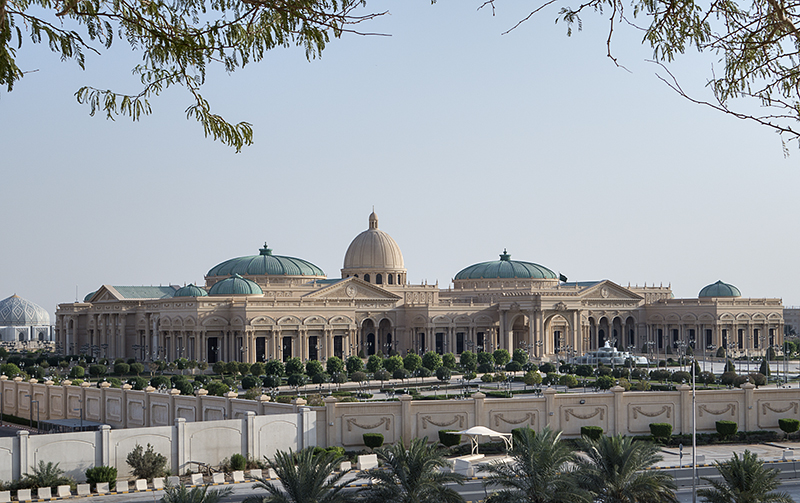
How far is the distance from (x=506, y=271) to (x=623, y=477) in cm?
10149

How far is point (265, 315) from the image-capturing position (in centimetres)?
9981

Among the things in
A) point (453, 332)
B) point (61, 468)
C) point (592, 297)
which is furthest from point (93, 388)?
point (592, 297)

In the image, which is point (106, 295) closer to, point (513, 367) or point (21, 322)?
point (513, 367)

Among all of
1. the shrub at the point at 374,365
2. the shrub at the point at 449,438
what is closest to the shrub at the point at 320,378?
the shrub at the point at 374,365

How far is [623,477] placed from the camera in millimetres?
30984

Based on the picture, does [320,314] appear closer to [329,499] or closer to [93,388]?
[93,388]

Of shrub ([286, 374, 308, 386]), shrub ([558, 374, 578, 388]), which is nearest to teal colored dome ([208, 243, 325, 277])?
shrub ([286, 374, 308, 386])

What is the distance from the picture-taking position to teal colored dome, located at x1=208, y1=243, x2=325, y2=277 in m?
121

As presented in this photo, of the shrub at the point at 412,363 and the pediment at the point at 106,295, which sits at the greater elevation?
the pediment at the point at 106,295

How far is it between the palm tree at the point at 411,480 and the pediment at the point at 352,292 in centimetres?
7614

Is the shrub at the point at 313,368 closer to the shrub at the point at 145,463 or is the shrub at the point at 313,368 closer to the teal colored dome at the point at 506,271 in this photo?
the shrub at the point at 145,463

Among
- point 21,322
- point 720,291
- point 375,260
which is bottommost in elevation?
point 21,322

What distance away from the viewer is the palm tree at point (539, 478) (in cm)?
2942

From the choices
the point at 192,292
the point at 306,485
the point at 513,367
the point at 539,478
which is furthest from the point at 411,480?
the point at 192,292
